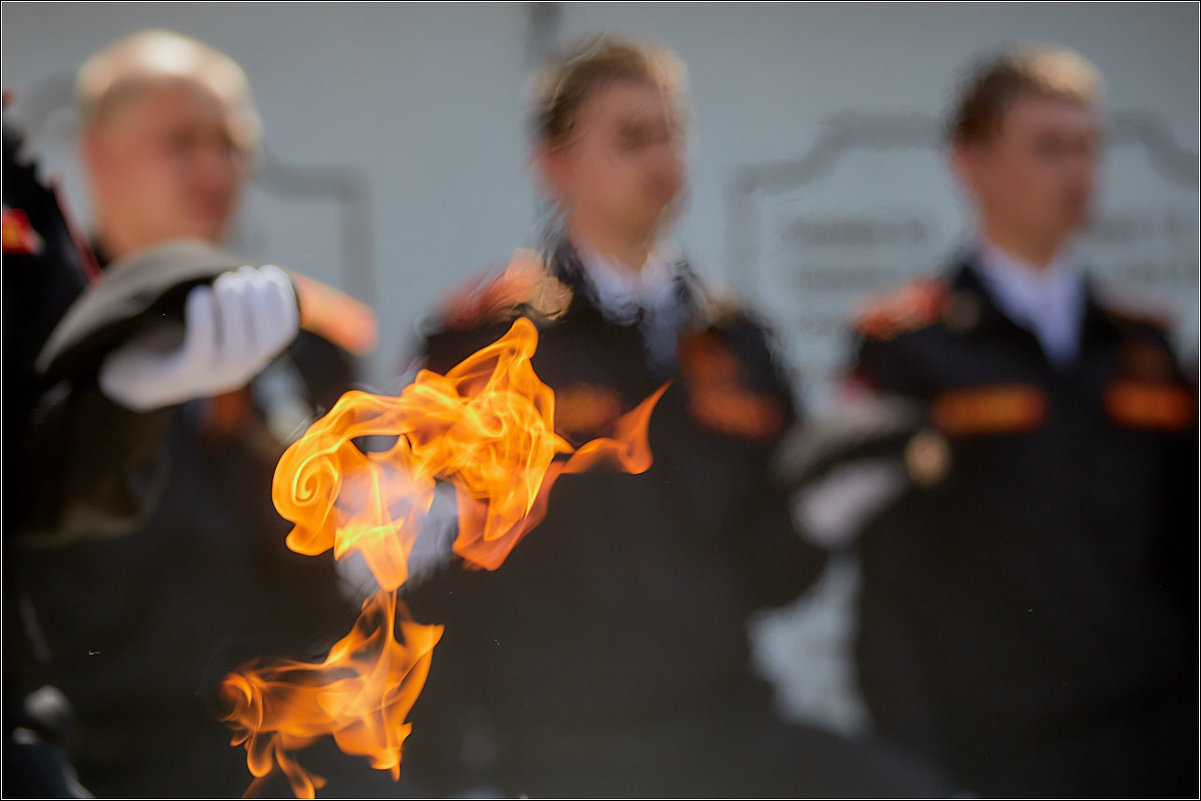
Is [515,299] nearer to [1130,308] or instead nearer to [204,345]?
[204,345]

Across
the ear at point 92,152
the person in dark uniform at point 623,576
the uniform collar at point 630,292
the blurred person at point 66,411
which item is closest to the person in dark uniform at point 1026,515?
the person in dark uniform at point 623,576

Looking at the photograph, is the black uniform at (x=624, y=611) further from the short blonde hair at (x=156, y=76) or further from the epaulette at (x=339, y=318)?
the short blonde hair at (x=156, y=76)

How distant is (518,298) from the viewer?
1362 millimetres

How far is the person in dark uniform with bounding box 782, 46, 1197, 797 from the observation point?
54.0 inches

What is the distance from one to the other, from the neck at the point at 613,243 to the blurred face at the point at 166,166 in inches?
20.0

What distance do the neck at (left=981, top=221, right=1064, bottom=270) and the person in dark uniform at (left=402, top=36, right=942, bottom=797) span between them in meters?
0.44

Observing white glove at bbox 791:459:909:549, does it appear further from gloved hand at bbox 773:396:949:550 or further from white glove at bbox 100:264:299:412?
white glove at bbox 100:264:299:412

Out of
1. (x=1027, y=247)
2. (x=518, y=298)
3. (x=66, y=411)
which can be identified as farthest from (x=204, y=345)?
(x=1027, y=247)

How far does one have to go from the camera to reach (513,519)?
4.14ft

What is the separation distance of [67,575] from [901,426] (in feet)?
3.55

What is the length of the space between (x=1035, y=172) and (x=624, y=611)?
2.95 ft

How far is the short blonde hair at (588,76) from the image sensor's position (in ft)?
4.61

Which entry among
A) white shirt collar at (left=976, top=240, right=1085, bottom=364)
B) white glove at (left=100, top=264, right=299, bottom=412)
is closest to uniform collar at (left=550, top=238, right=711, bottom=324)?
white shirt collar at (left=976, top=240, right=1085, bottom=364)

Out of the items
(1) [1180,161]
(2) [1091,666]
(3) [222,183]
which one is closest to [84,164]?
(3) [222,183]
